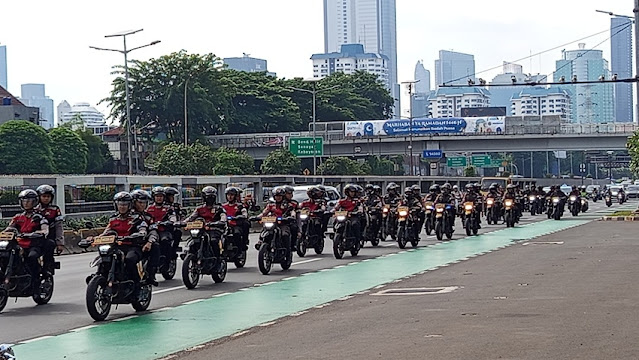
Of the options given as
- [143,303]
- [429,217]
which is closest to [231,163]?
[429,217]

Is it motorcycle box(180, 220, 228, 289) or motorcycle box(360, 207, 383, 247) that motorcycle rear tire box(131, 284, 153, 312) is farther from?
motorcycle box(360, 207, 383, 247)

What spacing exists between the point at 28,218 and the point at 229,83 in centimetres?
7933

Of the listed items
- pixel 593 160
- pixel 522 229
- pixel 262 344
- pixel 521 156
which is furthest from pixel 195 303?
pixel 521 156

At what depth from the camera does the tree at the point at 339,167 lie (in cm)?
8238

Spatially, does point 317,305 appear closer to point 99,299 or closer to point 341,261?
point 99,299

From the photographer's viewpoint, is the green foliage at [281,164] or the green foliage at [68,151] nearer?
the green foliage at [281,164]

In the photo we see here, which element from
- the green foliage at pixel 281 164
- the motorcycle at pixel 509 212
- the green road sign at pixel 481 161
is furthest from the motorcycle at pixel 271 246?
the green road sign at pixel 481 161

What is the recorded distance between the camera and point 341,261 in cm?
2341

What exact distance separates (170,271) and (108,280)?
221 inches

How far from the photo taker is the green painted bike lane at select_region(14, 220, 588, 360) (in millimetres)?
11570

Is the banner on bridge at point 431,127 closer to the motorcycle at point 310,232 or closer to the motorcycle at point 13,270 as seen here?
the motorcycle at point 310,232

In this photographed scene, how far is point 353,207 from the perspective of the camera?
24750mm

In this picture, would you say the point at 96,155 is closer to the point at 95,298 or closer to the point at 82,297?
the point at 82,297

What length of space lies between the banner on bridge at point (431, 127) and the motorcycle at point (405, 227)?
5257cm
